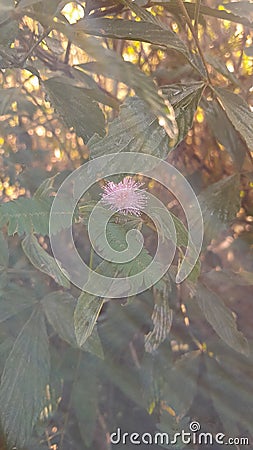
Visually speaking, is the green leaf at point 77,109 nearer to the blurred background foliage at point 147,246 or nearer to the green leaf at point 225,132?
the blurred background foliage at point 147,246

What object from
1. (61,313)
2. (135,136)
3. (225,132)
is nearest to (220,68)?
(225,132)

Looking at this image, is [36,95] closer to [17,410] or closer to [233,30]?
[233,30]

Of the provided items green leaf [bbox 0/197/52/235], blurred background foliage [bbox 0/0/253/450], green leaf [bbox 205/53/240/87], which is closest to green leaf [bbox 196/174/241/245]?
blurred background foliage [bbox 0/0/253/450]

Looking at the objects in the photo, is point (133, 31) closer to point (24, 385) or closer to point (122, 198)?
point (122, 198)

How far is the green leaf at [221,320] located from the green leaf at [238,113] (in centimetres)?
21

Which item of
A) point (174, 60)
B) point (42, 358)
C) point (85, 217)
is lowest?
point (42, 358)

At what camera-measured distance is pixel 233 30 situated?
0.81 meters

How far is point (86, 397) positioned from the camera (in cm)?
72

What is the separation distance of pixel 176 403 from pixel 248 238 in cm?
21

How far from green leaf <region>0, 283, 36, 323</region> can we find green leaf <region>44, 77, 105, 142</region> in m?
0.19

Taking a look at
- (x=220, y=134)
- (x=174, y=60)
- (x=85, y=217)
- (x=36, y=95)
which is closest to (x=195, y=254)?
(x=85, y=217)

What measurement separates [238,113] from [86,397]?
377 millimetres

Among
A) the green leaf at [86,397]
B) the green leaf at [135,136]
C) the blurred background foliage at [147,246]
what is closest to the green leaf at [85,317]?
the blurred background foliage at [147,246]

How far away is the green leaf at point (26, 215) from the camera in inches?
18.2
